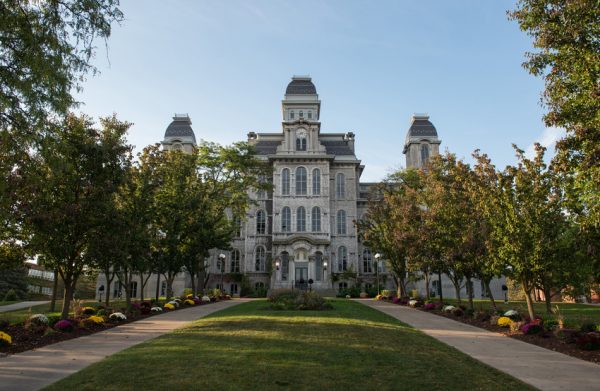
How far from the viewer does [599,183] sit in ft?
34.2

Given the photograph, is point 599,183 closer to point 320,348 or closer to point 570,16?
point 570,16

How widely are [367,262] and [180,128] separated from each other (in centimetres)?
2739

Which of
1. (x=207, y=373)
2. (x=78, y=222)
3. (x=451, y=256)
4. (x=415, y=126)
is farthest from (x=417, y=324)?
(x=415, y=126)

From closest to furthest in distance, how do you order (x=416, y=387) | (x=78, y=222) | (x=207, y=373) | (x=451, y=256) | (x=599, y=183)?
(x=416, y=387) < (x=207, y=373) < (x=599, y=183) < (x=78, y=222) < (x=451, y=256)

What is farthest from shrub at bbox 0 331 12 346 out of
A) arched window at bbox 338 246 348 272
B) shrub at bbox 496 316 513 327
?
arched window at bbox 338 246 348 272

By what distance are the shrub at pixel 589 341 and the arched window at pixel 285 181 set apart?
133ft

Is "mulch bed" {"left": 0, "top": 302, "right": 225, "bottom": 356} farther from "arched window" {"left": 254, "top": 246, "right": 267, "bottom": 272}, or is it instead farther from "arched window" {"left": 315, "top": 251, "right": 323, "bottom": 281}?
"arched window" {"left": 254, "top": 246, "right": 267, "bottom": 272}

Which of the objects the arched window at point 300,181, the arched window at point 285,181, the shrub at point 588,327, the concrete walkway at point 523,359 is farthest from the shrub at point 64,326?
the arched window at point 300,181

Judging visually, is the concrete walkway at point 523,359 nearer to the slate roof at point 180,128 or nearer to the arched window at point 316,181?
the arched window at point 316,181

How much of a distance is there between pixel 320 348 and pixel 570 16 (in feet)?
33.4

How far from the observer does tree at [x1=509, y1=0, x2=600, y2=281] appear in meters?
10.8

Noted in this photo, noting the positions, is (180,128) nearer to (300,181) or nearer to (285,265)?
(300,181)

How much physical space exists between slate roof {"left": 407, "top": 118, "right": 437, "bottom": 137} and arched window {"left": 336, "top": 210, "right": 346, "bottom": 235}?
47.2ft

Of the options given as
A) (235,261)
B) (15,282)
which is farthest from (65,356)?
(15,282)
